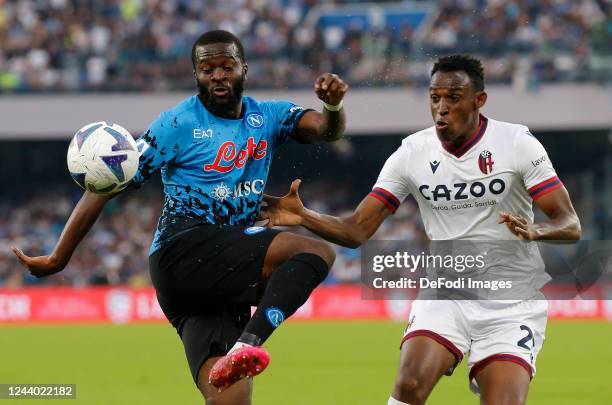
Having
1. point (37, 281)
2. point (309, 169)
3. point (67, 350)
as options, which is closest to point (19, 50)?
point (37, 281)

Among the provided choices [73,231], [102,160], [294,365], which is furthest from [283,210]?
[294,365]

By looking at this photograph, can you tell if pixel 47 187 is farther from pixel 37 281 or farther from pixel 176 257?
pixel 176 257

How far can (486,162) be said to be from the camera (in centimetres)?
675

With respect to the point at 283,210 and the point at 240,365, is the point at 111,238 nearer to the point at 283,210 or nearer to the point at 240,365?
the point at 283,210

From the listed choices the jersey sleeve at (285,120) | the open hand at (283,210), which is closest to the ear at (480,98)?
the jersey sleeve at (285,120)

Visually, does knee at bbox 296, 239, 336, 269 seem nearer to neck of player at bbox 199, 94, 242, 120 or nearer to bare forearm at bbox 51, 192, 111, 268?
neck of player at bbox 199, 94, 242, 120

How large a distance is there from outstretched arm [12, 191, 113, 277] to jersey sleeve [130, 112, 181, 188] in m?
0.24

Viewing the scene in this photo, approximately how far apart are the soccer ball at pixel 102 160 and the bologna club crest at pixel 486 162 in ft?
6.63

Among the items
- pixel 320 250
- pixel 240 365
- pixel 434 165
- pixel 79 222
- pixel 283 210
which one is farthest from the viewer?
pixel 434 165

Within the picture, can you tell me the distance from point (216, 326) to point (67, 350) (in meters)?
11.9

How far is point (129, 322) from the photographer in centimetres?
2380

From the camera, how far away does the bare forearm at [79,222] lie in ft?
21.1

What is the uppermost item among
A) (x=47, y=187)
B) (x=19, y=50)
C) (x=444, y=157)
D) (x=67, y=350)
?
(x=19, y=50)

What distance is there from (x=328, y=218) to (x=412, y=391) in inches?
47.3
